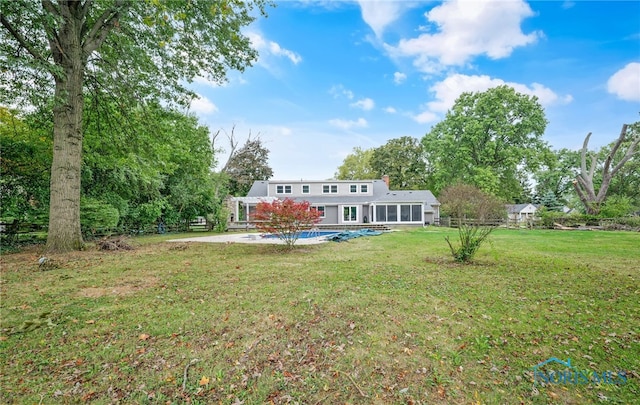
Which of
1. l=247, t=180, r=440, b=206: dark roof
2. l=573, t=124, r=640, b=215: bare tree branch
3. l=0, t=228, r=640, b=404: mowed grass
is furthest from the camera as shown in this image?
l=247, t=180, r=440, b=206: dark roof

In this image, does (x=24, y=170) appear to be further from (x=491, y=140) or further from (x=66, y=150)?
(x=491, y=140)

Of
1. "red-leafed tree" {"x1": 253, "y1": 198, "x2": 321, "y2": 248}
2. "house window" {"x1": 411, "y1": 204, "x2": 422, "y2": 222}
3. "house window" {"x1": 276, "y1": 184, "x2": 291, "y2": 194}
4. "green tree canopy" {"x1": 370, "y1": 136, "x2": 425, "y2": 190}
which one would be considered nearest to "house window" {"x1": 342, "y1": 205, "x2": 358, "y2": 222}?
"house window" {"x1": 411, "y1": 204, "x2": 422, "y2": 222}

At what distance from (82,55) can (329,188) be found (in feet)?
75.0

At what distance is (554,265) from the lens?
23.9ft

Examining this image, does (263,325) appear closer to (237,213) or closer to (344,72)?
(344,72)

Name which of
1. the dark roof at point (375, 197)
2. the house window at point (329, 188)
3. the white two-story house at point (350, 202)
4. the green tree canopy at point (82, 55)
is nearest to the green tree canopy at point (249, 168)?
the dark roof at point (375, 197)

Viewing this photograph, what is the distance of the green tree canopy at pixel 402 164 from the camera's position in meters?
41.8

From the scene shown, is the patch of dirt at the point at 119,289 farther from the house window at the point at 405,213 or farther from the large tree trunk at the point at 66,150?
the house window at the point at 405,213

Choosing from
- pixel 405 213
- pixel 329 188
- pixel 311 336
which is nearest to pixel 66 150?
Answer: pixel 311 336

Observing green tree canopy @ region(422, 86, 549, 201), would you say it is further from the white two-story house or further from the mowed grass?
the mowed grass

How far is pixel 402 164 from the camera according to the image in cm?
4197

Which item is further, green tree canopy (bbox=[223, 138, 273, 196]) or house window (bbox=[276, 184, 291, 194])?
green tree canopy (bbox=[223, 138, 273, 196])

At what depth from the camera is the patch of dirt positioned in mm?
4707

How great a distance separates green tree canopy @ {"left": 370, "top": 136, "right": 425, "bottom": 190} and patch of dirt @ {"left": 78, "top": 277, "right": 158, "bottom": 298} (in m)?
39.3
